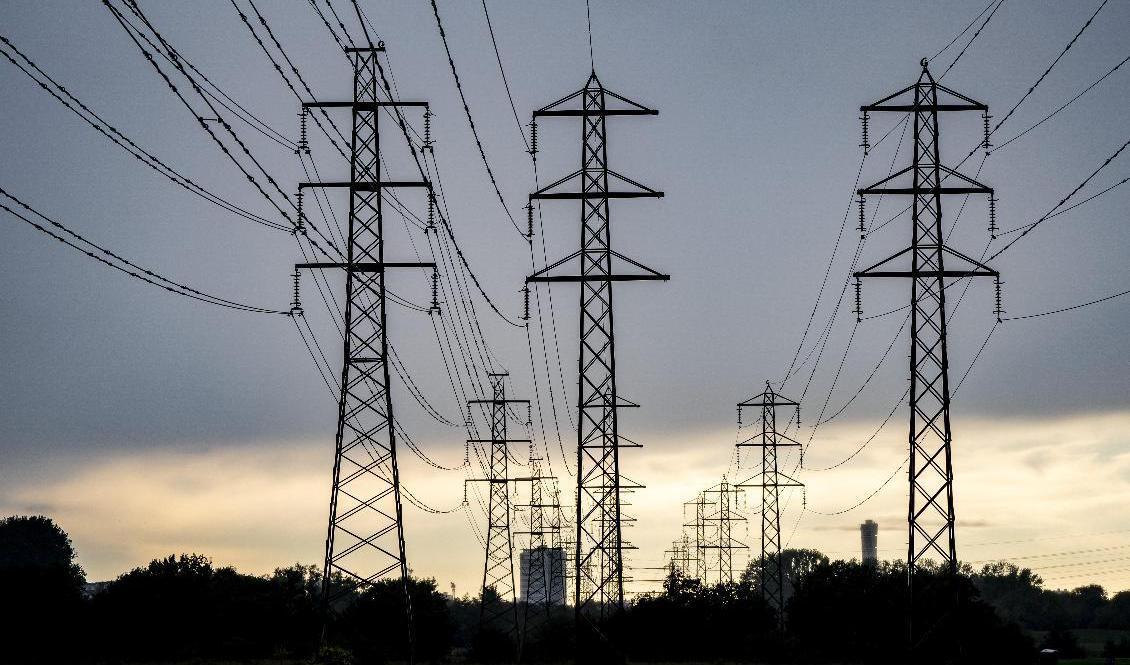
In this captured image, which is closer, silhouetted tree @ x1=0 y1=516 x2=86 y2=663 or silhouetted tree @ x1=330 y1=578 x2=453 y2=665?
silhouetted tree @ x1=0 y1=516 x2=86 y2=663

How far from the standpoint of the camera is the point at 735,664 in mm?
86312

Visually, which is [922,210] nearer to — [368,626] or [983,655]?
[983,655]

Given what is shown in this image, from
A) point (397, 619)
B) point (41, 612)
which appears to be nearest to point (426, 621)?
point (397, 619)

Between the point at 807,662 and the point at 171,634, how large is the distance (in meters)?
45.6

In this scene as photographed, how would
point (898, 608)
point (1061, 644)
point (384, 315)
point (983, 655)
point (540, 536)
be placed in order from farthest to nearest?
point (1061, 644), point (540, 536), point (898, 608), point (983, 655), point (384, 315)

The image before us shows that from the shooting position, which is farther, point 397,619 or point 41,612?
point 397,619

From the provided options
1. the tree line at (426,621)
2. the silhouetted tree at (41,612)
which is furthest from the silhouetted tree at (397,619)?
the silhouetted tree at (41,612)

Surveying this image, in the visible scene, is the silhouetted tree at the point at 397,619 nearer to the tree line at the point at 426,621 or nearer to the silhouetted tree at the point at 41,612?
the tree line at the point at 426,621

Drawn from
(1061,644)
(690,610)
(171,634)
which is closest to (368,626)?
(171,634)

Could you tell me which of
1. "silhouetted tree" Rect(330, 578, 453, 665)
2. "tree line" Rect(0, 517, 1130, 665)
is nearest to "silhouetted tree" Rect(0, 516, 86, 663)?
"tree line" Rect(0, 517, 1130, 665)

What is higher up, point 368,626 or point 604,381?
point 604,381

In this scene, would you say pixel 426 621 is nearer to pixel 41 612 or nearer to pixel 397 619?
pixel 397 619

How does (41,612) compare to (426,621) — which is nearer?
(41,612)

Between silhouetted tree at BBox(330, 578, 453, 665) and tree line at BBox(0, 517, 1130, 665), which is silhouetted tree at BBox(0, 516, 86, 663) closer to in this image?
tree line at BBox(0, 517, 1130, 665)
